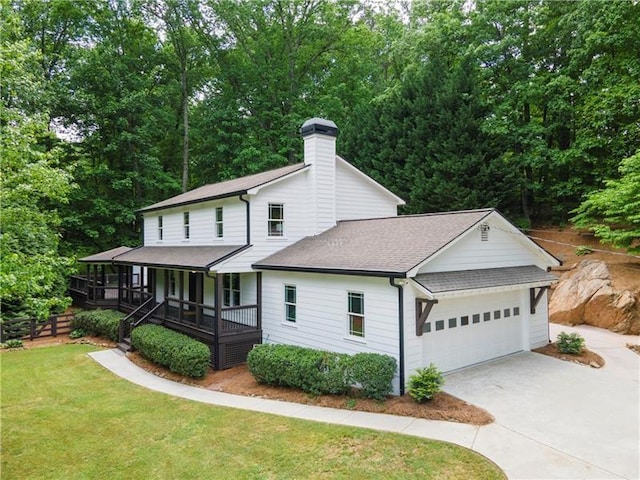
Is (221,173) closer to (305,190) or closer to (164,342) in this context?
(305,190)

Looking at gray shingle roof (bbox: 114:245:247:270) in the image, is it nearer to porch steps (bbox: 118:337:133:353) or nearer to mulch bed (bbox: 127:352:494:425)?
porch steps (bbox: 118:337:133:353)

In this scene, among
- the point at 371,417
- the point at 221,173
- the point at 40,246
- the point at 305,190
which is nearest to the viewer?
the point at 371,417

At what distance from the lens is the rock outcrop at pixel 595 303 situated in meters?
15.2

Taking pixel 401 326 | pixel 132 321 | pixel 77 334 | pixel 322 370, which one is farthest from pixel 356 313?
pixel 77 334

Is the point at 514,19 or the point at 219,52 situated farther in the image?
the point at 219,52

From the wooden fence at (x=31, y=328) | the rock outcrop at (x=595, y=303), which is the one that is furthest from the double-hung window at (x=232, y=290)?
the rock outcrop at (x=595, y=303)

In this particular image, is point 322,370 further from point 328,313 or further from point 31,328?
point 31,328

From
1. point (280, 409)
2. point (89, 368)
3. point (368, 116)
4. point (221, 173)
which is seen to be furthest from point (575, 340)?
point (221, 173)

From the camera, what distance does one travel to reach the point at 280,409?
364 inches

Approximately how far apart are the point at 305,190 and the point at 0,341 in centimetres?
1472

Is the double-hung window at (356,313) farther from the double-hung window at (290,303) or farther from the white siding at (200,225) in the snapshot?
the white siding at (200,225)

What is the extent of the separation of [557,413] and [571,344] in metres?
4.86

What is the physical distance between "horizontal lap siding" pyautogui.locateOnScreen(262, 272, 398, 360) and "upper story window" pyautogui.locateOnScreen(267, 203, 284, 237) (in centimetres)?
171

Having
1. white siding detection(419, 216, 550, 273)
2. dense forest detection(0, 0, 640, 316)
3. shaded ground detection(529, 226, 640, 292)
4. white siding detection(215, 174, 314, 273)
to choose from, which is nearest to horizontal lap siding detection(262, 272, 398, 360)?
white siding detection(215, 174, 314, 273)
